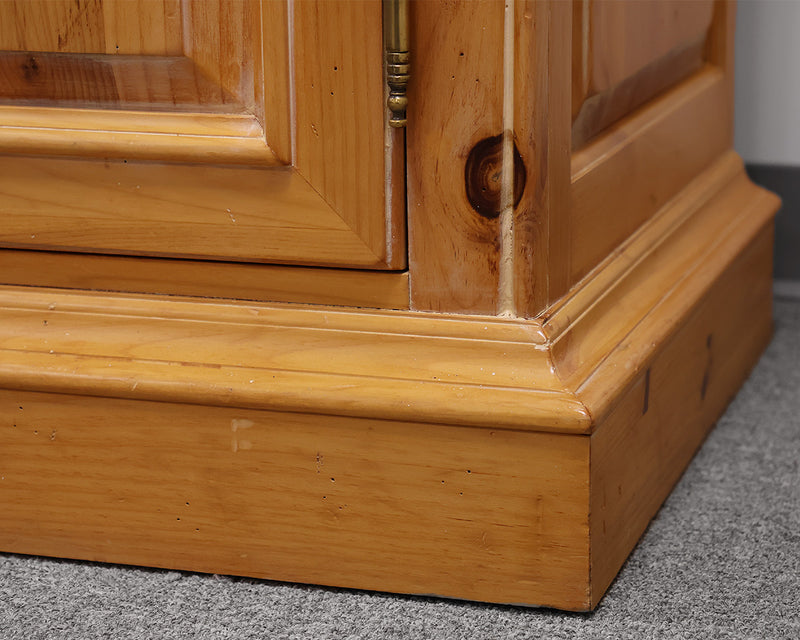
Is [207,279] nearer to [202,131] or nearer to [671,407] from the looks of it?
[202,131]

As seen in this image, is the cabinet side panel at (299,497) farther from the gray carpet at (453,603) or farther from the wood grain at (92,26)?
the wood grain at (92,26)

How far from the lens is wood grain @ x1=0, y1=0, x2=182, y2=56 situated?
0.66 m

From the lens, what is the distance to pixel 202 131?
67 centimetres

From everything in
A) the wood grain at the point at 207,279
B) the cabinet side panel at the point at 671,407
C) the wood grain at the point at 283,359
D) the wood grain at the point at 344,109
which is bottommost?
the cabinet side panel at the point at 671,407

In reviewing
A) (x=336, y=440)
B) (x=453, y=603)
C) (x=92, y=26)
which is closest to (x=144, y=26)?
(x=92, y=26)

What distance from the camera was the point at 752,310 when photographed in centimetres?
104

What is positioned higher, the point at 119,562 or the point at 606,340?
the point at 606,340

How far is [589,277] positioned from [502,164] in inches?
4.8

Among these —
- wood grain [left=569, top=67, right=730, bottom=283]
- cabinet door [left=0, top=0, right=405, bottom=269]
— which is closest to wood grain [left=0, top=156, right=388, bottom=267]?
cabinet door [left=0, top=0, right=405, bottom=269]

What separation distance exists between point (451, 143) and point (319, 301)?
0.12 meters

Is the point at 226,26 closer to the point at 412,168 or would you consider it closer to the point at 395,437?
the point at 412,168

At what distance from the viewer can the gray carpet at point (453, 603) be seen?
2.09 ft

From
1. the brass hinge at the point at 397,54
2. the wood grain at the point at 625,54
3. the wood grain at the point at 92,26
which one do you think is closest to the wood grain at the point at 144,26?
the wood grain at the point at 92,26

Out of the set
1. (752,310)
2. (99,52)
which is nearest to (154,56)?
(99,52)
